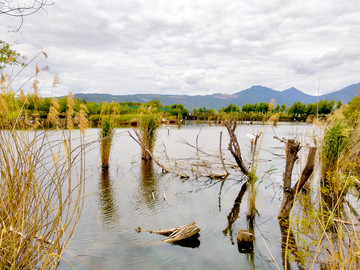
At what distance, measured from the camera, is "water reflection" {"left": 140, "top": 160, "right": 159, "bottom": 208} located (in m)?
5.16

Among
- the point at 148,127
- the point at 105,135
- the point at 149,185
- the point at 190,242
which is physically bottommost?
the point at 190,242

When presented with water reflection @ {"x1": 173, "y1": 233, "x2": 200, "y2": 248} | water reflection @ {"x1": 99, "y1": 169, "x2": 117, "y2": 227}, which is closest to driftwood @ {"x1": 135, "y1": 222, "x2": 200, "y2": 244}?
water reflection @ {"x1": 173, "y1": 233, "x2": 200, "y2": 248}

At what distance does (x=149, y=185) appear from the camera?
6152 mm

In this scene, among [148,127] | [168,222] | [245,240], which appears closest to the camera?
[245,240]

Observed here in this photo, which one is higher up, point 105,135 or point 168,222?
point 105,135

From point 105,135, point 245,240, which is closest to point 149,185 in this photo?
point 105,135

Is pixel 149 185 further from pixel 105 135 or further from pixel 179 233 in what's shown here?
pixel 179 233

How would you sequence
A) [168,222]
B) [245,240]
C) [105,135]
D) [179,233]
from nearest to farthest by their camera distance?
[245,240], [179,233], [168,222], [105,135]

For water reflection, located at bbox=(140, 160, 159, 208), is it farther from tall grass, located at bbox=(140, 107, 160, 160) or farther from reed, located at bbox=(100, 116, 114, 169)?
reed, located at bbox=(100, 116, 114, 169)

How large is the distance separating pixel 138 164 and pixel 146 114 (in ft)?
5.66

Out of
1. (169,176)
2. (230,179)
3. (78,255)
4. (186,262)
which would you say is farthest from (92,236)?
(230,179)

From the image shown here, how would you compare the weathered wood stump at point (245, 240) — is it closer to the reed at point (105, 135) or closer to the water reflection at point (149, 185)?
the water reflection at point (149, 185)

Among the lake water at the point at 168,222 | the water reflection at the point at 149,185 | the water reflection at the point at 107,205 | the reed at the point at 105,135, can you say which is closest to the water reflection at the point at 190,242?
the lake water at the point at 168,222

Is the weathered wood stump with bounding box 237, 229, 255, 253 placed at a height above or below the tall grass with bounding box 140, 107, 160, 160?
below
